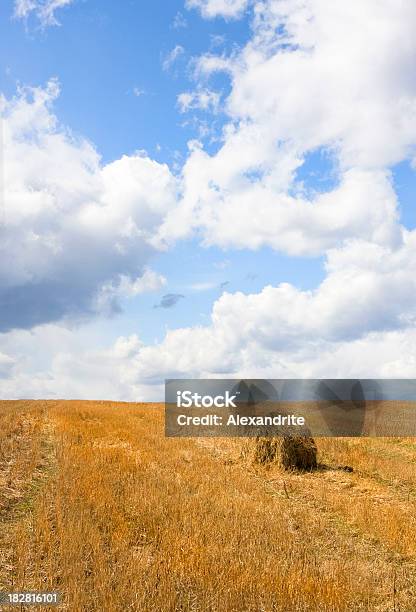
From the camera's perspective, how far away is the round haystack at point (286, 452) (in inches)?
698

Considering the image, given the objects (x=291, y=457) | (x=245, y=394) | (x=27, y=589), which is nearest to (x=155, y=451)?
(x=291, y=457)

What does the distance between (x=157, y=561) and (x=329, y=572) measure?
2.67 metres

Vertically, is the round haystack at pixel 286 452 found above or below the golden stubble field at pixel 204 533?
above

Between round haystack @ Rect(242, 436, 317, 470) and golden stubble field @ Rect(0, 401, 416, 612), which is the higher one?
round haystack @ Rect(242, 436, 317, 470)

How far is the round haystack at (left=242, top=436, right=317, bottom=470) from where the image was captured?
17719mm

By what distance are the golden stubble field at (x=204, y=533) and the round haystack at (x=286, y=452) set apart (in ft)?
1.94

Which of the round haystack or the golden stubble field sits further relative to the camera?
the round haystack

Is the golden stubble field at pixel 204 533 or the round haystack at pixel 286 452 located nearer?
the golden stubble field at pixel 204 533

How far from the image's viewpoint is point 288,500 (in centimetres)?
1349

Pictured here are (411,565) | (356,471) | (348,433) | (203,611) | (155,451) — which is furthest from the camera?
(348,433)

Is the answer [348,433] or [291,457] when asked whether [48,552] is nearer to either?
[291,457]

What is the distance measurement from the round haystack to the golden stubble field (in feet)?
1.94

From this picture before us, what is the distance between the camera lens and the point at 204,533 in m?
9.62

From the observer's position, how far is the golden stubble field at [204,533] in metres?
7.33
